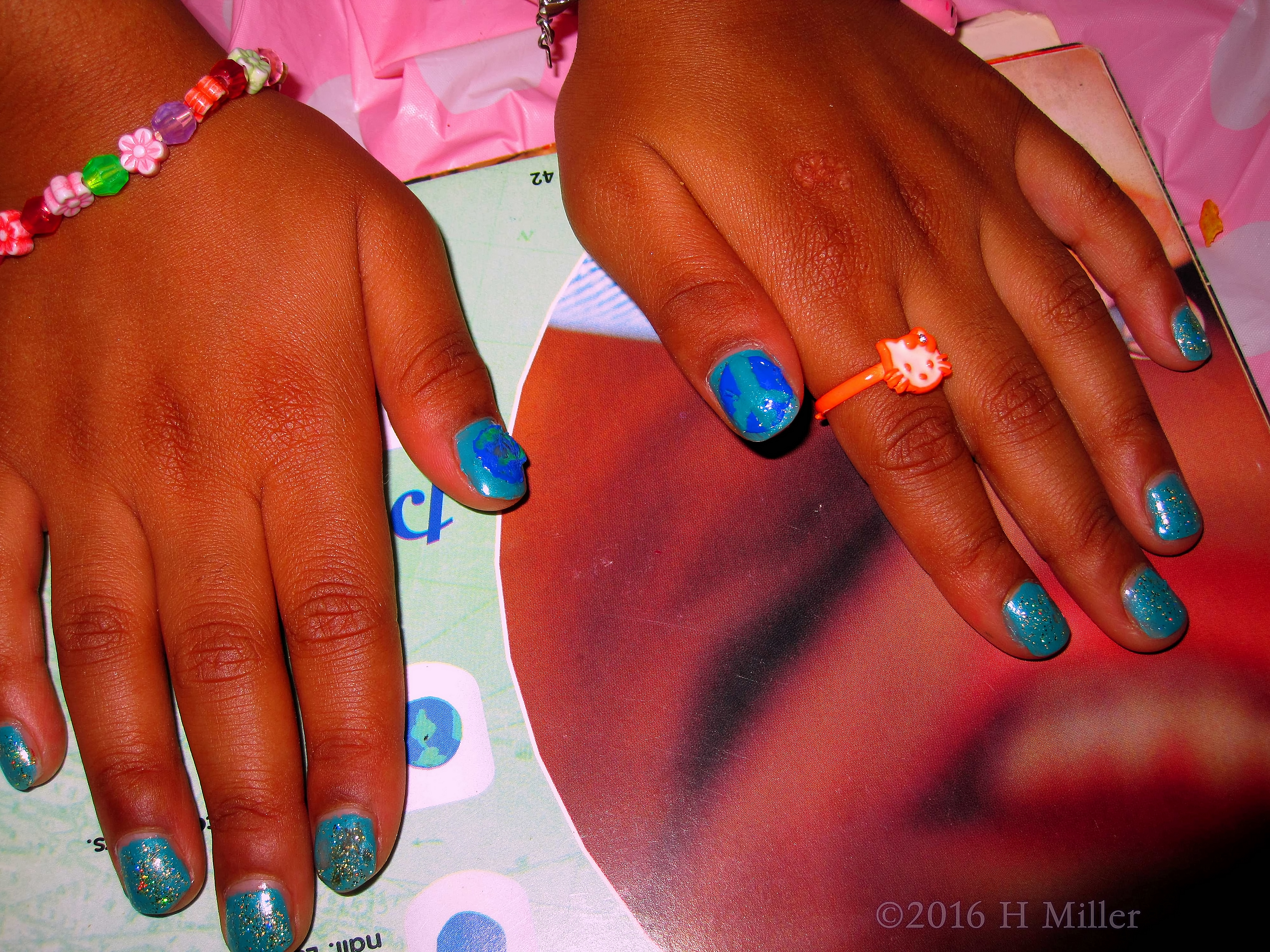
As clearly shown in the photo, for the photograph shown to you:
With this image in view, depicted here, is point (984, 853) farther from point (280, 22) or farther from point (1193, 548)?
point (280, 22)

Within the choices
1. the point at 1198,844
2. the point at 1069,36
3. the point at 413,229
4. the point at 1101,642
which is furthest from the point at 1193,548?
the point at 413,229

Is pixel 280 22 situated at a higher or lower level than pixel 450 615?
higher

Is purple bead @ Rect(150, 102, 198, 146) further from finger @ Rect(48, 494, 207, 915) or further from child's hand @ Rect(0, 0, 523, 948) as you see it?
finger @ Rect(48, 494, 207, 915)

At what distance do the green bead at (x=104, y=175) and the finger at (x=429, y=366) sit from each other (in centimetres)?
19

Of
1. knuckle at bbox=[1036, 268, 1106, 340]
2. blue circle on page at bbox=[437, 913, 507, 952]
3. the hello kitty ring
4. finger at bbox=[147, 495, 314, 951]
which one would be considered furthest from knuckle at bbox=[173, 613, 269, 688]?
knuckle at bbox=[1036, 268, 1106, 340]

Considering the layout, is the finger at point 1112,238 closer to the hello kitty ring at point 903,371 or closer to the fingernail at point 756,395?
the hello kitty ring at point 903,371

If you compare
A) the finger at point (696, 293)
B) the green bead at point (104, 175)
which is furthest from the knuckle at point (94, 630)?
the finger at point (696, 293)

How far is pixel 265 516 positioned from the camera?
22.6 inches

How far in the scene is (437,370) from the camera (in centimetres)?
59

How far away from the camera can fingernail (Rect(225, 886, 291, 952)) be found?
504 mm

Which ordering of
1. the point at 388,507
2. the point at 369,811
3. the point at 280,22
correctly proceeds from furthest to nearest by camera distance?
1. the point at 280,22
2. the point at 388,507
3. the point at 369,811

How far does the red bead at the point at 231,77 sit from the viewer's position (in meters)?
0.62

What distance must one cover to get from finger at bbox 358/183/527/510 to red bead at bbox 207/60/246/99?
0.47 feet

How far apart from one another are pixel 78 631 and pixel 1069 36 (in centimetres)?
108
